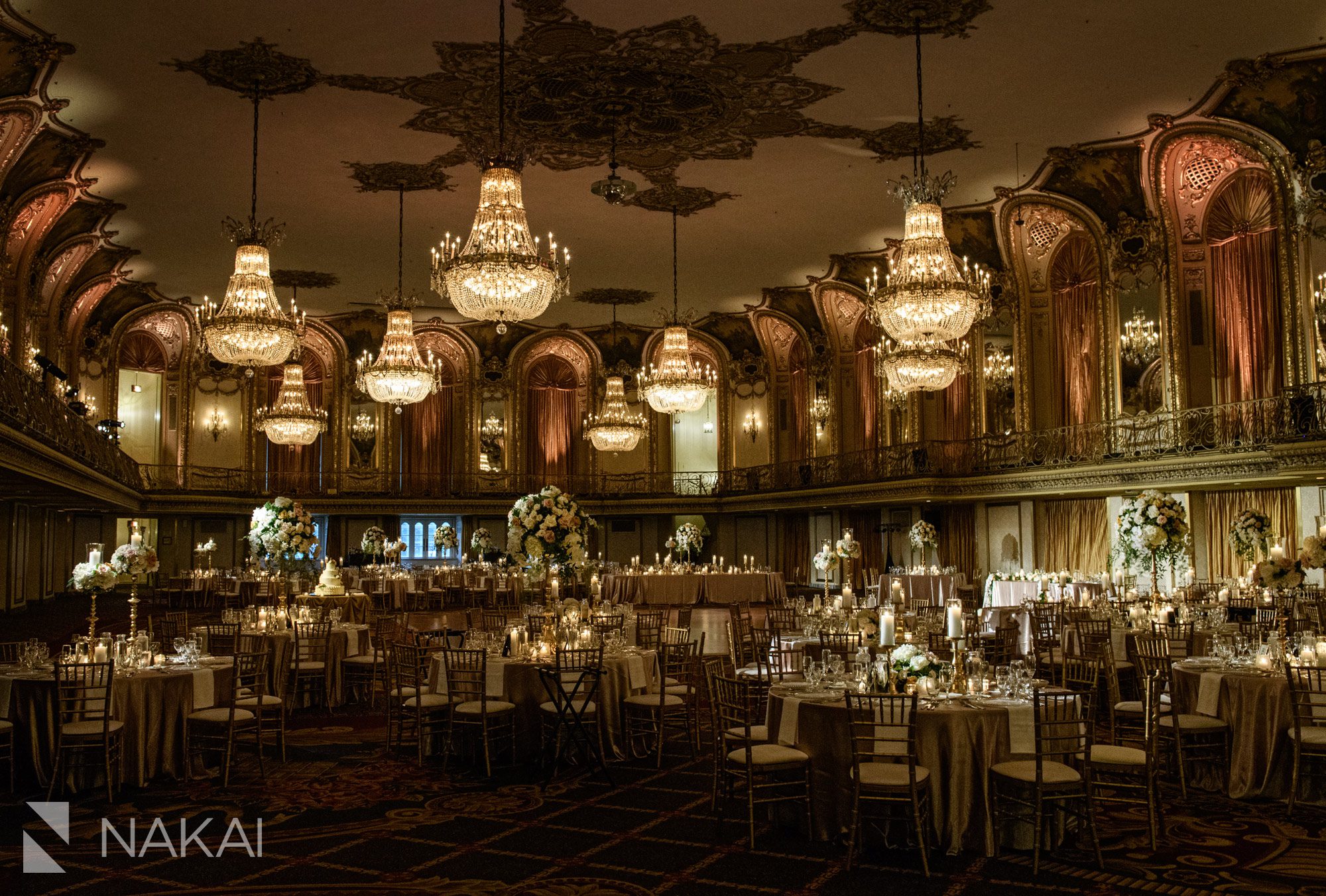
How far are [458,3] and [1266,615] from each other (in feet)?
34.4

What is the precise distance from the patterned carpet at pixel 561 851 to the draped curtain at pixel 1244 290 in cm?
1106

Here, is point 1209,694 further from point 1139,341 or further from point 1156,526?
point 1139,341

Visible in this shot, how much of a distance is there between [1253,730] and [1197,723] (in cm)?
32

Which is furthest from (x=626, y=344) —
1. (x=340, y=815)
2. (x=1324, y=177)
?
(x=340, y=815)

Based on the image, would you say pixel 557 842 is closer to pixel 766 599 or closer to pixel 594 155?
pixel 594 155

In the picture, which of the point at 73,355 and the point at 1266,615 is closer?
the point at 1266,615

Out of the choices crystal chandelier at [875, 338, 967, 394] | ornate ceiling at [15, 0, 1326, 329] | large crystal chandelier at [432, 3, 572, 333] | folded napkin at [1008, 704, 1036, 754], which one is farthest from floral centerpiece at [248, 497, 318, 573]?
folded napkin at [1008, 704, 1036, 754]

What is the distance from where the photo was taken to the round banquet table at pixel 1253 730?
6.96 meters

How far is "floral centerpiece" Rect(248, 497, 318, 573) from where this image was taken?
13570 millimetres

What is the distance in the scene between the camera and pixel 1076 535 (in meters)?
19.4

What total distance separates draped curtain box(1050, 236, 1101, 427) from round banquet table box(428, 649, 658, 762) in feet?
42.2

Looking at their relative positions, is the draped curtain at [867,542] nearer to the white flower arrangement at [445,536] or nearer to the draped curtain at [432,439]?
the white flower arrangement at [445,536]

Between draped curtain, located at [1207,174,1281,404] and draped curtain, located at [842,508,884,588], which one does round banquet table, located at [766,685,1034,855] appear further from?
draped curtain, located at [842,508,884,588]

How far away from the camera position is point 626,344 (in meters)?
29.3
